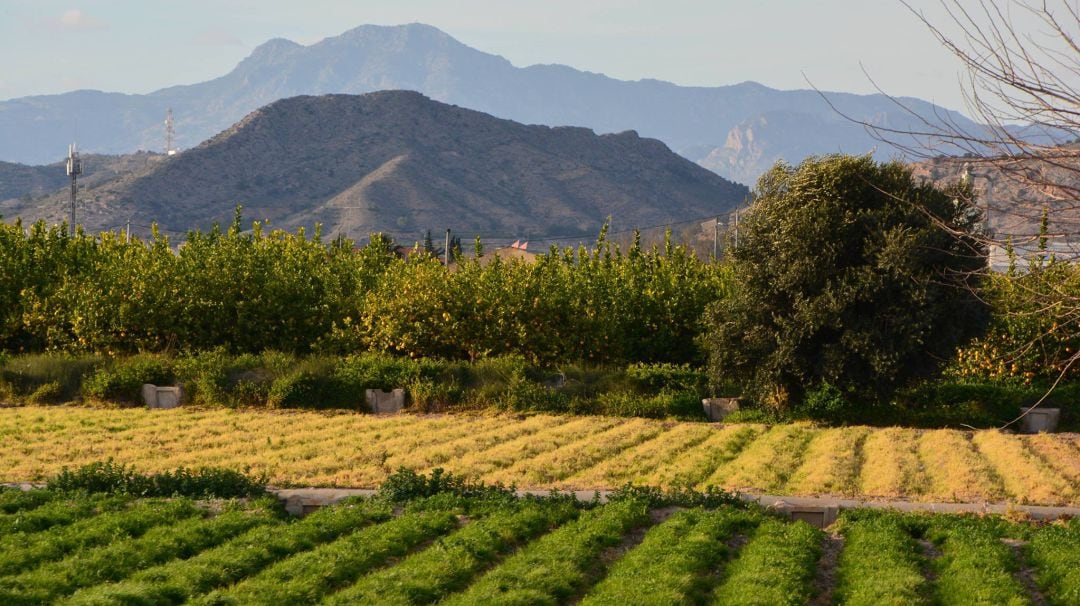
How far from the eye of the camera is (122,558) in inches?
325

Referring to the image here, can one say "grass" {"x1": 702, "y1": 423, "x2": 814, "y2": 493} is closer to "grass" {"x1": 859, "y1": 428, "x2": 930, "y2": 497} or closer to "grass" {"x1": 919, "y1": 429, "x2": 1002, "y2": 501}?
"grass" {"x1": 859, "y1": 428, "x2": 930, "y2": 497}

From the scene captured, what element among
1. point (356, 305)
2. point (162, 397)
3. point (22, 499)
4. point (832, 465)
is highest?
point (356, 305)

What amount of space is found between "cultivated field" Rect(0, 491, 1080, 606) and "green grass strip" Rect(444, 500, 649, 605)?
0.7 inches

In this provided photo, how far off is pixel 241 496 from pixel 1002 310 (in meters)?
13.9

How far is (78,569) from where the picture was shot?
26.0ft

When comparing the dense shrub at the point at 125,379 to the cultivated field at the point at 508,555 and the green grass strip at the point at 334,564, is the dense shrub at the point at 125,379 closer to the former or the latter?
the cultivated field at the point at 508,555

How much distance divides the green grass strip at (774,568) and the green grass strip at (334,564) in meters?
2.49

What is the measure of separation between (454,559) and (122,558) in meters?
2.36

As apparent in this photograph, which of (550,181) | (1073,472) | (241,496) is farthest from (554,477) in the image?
(550,181)

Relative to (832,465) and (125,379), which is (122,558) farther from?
(125,379)

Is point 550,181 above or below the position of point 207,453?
above

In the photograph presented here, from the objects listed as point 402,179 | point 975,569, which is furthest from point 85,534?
point 402,179

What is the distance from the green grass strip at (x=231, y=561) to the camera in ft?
24.0

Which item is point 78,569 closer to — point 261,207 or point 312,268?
point 312,268
